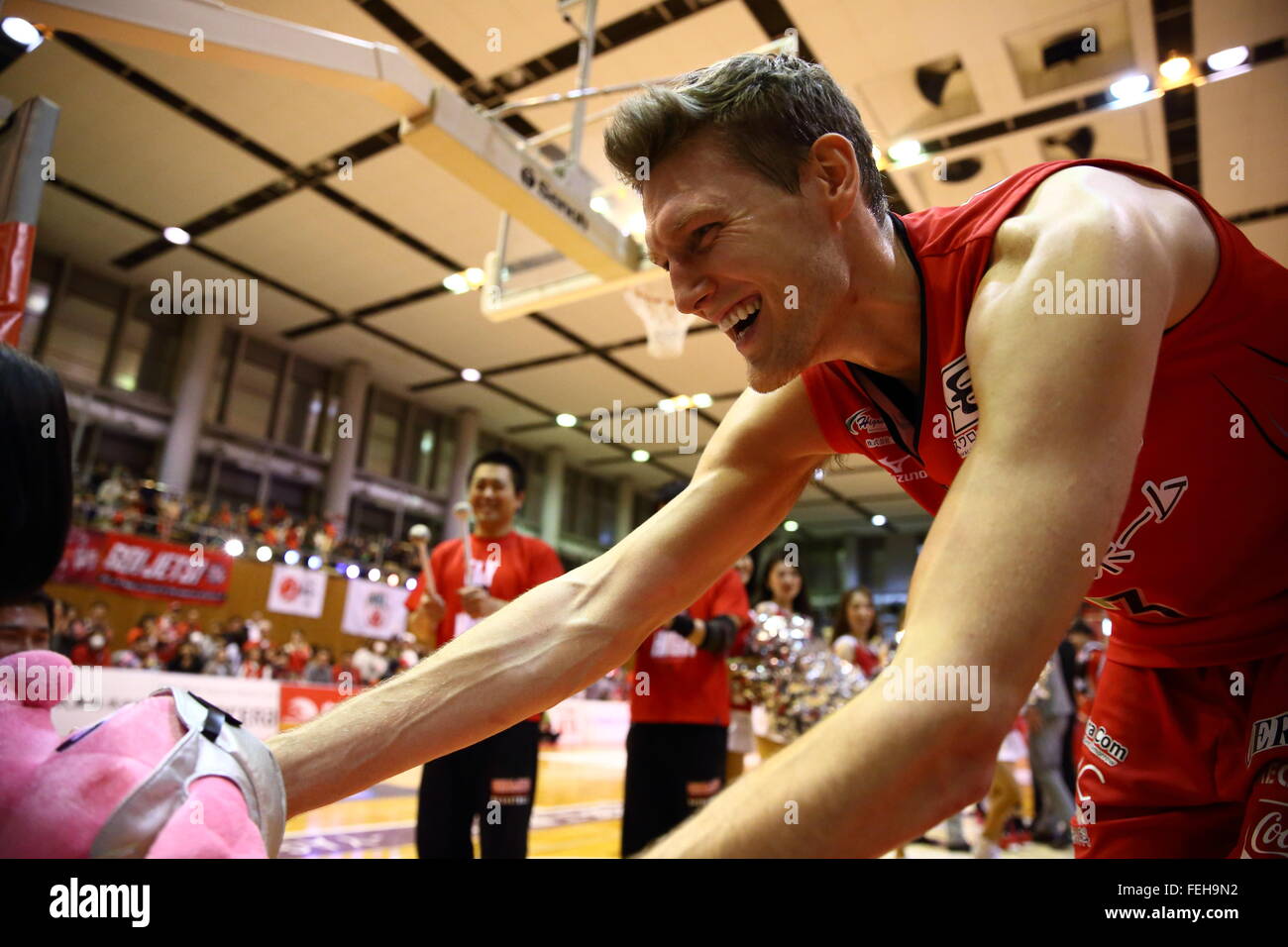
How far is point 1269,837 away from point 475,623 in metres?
2.25

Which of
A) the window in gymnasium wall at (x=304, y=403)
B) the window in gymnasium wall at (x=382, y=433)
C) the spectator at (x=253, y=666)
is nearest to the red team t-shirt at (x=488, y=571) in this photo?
the spectator at (x=253, y=666)

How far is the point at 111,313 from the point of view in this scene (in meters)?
13.8

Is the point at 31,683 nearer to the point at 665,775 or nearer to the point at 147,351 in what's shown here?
the point at 665,775

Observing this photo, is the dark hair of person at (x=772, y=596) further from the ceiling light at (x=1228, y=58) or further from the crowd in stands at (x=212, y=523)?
the crowd in stands at (x=212, y=523)

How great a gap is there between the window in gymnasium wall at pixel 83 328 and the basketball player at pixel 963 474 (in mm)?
14721

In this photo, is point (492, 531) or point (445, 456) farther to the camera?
point (445, 456)

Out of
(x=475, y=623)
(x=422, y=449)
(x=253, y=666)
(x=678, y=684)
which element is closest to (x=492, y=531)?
(x=678, y=684)

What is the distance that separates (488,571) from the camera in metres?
4.03

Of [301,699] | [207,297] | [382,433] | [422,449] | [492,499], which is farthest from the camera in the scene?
[422,449]

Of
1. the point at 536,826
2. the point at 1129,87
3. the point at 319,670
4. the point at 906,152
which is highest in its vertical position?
the point at 1129,87

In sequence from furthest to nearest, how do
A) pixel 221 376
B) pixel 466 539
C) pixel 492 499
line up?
pixel 221 376 → pixel 492 499 → pixel 466 539

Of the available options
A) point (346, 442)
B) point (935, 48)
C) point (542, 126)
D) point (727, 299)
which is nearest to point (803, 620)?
point (727, 299)

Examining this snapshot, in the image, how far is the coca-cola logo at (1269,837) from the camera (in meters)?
1.12

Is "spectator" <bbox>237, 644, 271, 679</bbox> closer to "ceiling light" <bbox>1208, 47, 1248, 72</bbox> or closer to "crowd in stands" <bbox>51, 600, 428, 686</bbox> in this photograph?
"crowd in stands" <bbox>51, 600, 428, 686</bbox>
